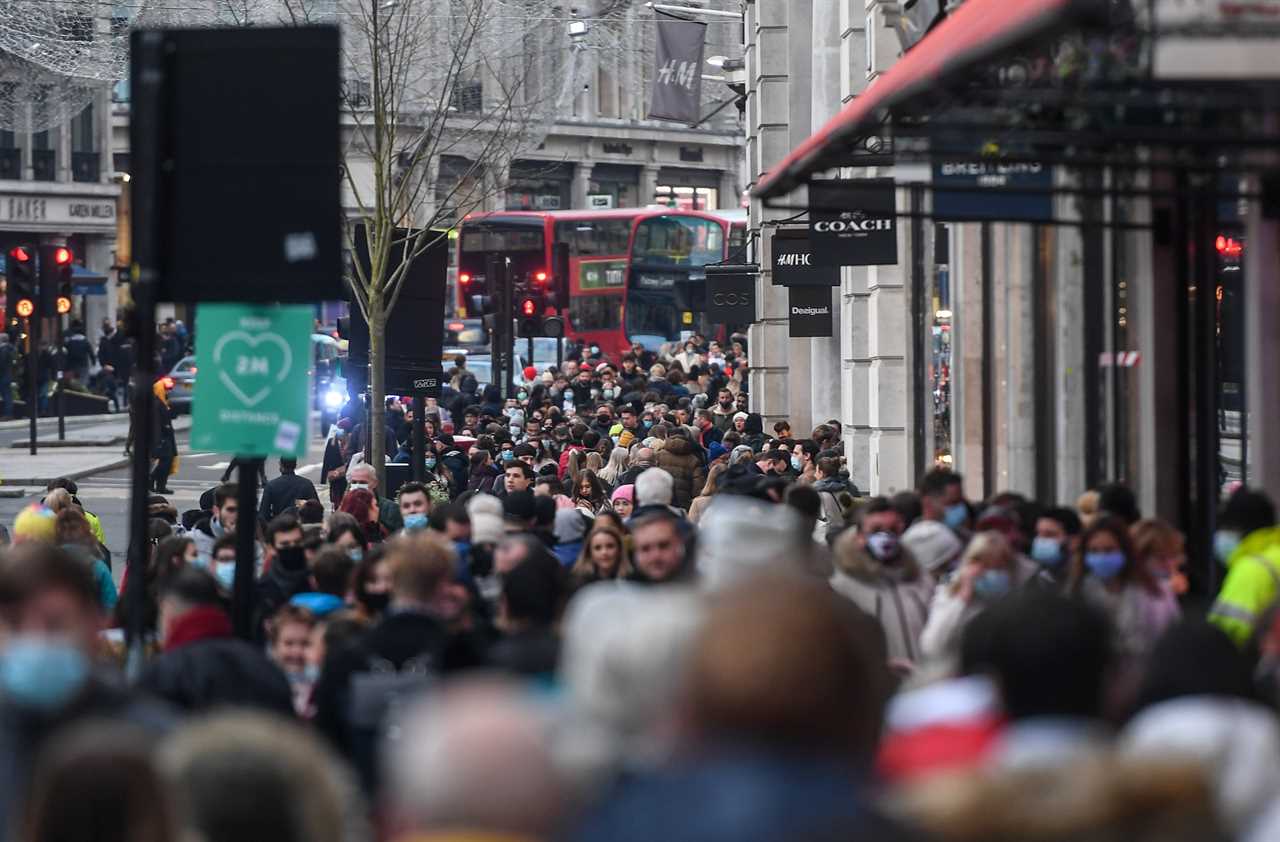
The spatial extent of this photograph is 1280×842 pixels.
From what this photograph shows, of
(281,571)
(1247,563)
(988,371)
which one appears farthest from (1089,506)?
(988,371)

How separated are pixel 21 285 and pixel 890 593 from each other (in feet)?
104

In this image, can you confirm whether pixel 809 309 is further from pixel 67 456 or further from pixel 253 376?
pixel 67 456

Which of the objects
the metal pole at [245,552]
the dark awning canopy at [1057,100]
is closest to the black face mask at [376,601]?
the metal pole at [245,552]

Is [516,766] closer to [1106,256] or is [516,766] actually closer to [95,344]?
[1106,256]

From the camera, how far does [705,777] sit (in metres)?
3.24

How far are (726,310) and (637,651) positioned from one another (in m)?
25.7

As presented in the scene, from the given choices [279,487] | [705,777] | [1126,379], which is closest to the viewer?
[705,777]

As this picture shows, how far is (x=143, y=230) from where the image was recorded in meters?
8.20

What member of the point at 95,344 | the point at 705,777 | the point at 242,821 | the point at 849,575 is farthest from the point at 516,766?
the point at 95,344

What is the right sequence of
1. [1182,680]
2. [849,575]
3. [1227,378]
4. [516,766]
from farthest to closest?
[1227,378], [849,575], [1182,680], [516,766]

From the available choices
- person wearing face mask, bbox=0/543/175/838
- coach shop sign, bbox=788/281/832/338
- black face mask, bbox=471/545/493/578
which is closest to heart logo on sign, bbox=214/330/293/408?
black face mask, bbox=471/545/493/578

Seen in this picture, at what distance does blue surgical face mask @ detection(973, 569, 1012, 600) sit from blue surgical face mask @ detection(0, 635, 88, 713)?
3827mm

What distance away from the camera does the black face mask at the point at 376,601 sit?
28.3ft

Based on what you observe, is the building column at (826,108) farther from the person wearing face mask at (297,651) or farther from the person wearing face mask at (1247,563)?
the person wearing face mask at (297,651)
